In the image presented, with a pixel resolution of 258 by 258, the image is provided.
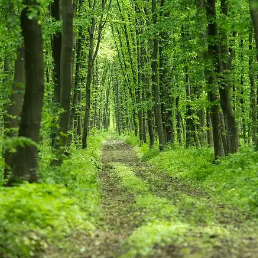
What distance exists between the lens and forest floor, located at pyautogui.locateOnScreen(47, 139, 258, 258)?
5.84 meters

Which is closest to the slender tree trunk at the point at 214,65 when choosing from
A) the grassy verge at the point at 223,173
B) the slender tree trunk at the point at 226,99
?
the slender tree trunk at the point at 226,99

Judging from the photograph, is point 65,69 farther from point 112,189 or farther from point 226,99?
point 226,99

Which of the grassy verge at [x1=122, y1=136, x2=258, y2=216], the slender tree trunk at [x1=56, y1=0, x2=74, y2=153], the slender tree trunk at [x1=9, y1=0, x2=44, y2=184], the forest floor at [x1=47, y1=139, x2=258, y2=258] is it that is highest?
the slender tree trunk at [x1=56, y1=0, x2=74, y2=153]

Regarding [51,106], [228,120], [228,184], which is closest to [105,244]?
[228,184]

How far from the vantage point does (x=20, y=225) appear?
253 inches

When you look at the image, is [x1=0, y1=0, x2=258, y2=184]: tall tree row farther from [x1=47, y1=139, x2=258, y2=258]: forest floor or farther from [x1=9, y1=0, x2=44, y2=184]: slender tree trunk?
[x1=47, y1=139, x2=258, y2=258]: forest floor

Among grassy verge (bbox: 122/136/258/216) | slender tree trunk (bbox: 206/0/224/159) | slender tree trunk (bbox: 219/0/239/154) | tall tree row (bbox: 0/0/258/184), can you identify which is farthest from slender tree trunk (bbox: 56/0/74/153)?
slender tree trunk (bbox: 219/0/239/154)

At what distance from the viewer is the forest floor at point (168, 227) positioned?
5836mm

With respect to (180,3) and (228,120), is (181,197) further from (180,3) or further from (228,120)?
(180,3)

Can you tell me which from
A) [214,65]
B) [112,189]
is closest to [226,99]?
[214,65]

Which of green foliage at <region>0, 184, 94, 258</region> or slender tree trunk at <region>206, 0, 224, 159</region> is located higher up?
slender tree trunk at <region>206, 0, 224, 159</region>

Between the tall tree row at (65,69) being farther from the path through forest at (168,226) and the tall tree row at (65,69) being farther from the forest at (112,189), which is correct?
the path through forest at (168,226)

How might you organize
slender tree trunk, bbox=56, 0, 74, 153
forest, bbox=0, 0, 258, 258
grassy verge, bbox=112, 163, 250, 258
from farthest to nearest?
slender tree trunk, bbox=56, 0, 74, 153
forest, bbox=0, 0, 258, 258
grassy verge, bbox=112, 163, 250, 258

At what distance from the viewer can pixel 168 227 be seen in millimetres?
6801
